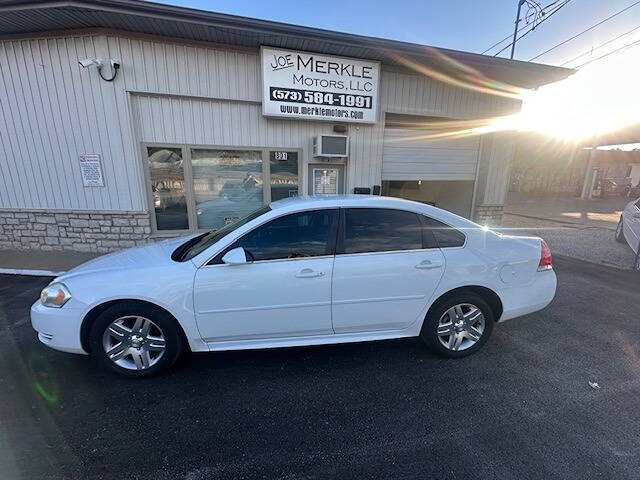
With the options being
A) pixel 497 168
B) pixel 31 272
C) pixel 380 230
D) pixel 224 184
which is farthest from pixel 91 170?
pixel 497 168

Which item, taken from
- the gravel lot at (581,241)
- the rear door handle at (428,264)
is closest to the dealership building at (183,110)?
the gravel lot at (581,241)

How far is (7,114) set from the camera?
18.7 ft

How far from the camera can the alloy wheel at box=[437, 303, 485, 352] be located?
2965 millimetres

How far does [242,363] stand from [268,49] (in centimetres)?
578

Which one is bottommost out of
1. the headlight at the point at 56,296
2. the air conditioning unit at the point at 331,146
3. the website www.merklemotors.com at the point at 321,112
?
the headlight at the point at 56,296

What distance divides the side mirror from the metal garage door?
5870 millimetres

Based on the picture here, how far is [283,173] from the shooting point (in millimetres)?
6855

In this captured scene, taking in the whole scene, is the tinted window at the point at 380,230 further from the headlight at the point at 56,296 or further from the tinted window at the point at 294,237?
the headlight at the point at 56,296

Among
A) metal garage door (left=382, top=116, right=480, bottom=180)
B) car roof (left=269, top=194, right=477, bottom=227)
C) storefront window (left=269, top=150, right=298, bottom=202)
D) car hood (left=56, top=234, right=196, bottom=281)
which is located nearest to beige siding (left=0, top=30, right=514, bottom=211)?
storefront window (left=269, top=150, right=298, bottom=202)

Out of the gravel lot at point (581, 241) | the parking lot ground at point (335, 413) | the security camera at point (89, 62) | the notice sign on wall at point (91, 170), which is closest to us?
the parking lot ground at point (335, 413)

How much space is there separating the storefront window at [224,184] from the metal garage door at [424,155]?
10.8 feet

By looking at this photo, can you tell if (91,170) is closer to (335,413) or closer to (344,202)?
(344,202)

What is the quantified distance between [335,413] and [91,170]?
6.54 m

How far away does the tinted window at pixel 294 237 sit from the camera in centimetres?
266
